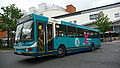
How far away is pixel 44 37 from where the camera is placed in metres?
7.71

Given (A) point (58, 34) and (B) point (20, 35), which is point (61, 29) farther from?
(B) point (20, 35)

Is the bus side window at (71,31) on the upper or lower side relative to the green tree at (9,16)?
lower

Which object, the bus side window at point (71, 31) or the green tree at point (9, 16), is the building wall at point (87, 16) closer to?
the green tree at point (9, 16)

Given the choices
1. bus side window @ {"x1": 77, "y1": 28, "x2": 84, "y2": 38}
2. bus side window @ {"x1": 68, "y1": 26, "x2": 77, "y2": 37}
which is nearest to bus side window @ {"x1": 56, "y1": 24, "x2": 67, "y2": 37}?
bus side window @ {"x1": 68, "y1": 26, "x2": 77, "y2": 37}

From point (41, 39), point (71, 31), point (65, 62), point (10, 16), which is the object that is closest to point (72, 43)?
point (71, 31)

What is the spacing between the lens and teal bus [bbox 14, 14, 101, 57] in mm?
7110

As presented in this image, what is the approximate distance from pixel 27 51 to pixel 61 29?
3.44 m

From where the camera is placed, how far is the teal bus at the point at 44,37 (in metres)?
7.11

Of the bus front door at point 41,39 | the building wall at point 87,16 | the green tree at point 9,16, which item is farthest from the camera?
the building wall at point 87,16

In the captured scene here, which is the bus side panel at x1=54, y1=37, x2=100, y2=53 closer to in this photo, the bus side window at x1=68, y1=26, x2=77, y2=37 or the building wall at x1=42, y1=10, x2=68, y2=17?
the bus side window at x1=68, y1=26, x2=77, y2=37

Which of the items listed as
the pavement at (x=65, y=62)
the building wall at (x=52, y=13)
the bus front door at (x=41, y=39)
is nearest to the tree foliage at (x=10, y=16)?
the pavement at (x=65, y=62)

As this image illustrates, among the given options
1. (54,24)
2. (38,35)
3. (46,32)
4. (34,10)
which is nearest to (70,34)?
(54,24)

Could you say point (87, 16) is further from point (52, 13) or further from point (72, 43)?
point (72, 43)

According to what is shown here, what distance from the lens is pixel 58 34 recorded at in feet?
29.1
